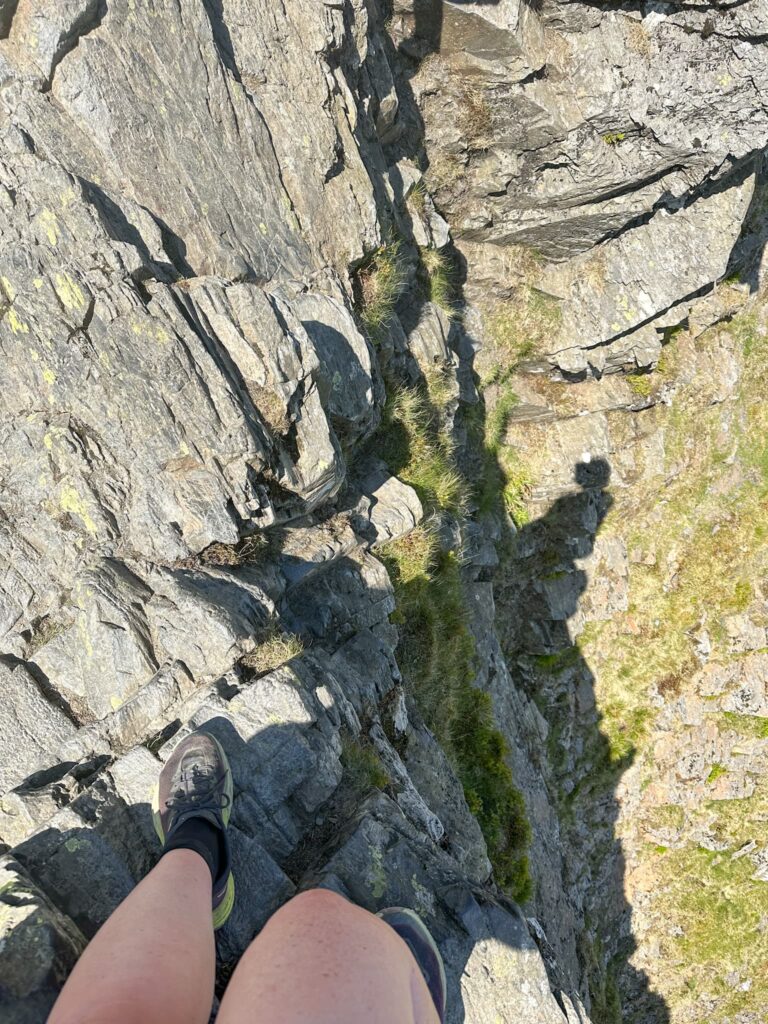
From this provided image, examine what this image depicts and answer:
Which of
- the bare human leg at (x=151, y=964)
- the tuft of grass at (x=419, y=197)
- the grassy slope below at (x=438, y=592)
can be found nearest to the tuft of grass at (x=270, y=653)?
the bare human leg at (x=151, y=964)

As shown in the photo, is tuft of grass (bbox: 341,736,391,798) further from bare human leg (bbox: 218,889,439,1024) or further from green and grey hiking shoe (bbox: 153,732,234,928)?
bare human leg (bbox: 218,889,439,1024)

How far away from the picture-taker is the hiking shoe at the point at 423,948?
5.48 meters

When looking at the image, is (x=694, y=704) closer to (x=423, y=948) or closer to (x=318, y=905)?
(x=423, y=948)

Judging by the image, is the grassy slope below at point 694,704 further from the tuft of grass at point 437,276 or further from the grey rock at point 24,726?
the grey rock at point 24,726

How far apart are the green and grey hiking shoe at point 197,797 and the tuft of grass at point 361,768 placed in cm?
158

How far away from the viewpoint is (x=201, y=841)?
555 centimetres

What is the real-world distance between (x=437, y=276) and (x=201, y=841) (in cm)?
1012

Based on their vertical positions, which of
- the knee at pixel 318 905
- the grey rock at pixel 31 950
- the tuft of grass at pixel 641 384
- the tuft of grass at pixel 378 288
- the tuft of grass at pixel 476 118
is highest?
the tuft of grass at pixel 641 384

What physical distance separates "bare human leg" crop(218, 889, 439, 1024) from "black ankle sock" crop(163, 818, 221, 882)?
1297 millimetres

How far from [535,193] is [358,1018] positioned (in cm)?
1234

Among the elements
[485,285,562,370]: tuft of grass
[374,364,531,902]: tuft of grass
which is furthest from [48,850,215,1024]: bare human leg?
[485,285,562,370]: tuft of grass

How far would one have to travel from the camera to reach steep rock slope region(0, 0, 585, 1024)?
650 cm

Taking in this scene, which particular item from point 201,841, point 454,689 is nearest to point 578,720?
point 454,689

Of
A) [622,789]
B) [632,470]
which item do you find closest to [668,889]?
[622,789]
